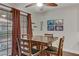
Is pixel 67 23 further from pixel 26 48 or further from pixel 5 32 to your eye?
pixel 5 32

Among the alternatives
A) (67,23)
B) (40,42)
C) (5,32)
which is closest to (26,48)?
(40,42)

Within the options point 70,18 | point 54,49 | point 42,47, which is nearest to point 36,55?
point 42,47

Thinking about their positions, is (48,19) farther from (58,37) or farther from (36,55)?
(36,55)

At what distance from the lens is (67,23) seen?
1.31 metres

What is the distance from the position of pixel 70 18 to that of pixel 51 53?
0.52 metres

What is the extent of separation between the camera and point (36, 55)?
50.2 inches

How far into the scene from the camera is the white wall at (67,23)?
126 cm

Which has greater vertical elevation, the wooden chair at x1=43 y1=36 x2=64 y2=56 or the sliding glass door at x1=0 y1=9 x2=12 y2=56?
the sliding glass door at x1=0 y1=9 x2=12 y2=56

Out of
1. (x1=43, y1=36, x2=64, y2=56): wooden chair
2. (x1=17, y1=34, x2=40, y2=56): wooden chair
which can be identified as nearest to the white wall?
(x1=43, y1=36, x2=64, y2=56): wooden chair

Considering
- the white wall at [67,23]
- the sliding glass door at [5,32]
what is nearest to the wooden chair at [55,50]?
the white wall at [67,23]

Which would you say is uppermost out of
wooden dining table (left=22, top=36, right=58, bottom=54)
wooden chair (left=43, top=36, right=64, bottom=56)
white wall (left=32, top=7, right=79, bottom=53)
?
white wall (left=32, top=7, right=79, bottom=53)

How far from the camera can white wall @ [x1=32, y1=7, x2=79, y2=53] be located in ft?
4.13

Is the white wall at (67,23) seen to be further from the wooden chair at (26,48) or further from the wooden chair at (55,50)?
the wooden chair at (26,48)

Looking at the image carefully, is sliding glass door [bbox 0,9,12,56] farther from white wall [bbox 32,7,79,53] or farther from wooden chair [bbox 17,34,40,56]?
white wall [bbox 32,7,79,53]
